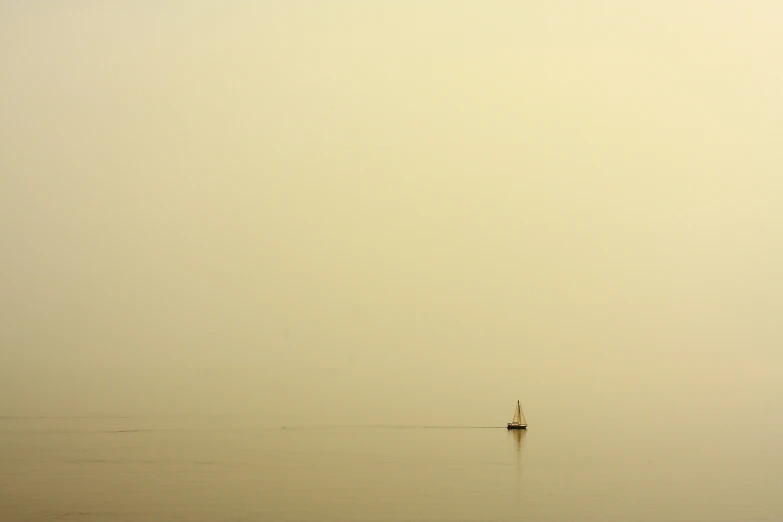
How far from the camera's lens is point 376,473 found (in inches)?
3974

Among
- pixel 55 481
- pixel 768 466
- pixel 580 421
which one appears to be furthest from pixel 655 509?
pixel 580 421

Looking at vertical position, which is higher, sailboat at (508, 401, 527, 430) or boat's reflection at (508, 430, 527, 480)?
sailboat at (508, 401, 527, 430)

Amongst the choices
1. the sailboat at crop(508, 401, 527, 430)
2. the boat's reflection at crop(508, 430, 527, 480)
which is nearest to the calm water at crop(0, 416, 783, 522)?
the boat's reflection at crop(508, 430, 527, 480)

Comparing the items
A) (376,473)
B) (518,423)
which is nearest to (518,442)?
(518,423)

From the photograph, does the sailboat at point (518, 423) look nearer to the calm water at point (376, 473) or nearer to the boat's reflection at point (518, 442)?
the boat's reflection at point (518, 442)

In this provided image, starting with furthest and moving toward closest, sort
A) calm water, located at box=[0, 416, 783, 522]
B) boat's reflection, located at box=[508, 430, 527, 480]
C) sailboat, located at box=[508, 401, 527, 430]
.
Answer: sailboat, located at box=[508, 401, 527, 430], boat's reflection, located at box=[508, 430, 527, 480], calm water, located at box=[0, 416, 783, 522]

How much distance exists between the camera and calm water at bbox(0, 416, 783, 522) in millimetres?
76688

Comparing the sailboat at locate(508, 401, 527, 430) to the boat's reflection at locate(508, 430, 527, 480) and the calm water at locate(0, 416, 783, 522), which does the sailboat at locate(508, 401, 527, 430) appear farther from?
the calm water at locate(0, 416, 783, 522)

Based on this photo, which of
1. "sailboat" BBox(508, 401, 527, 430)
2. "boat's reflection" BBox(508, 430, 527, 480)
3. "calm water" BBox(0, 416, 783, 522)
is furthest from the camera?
"sailboat" BBox(508, 401, 527, 430)

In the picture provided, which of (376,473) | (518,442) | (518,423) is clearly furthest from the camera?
(518,423)

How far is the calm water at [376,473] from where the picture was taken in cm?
7669

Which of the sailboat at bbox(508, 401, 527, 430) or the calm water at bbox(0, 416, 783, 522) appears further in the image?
the sailboat at bbox(508, 401, 527, 430)

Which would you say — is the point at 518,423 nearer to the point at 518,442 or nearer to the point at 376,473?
the point at 518,442

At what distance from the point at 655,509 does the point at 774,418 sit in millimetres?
131802
